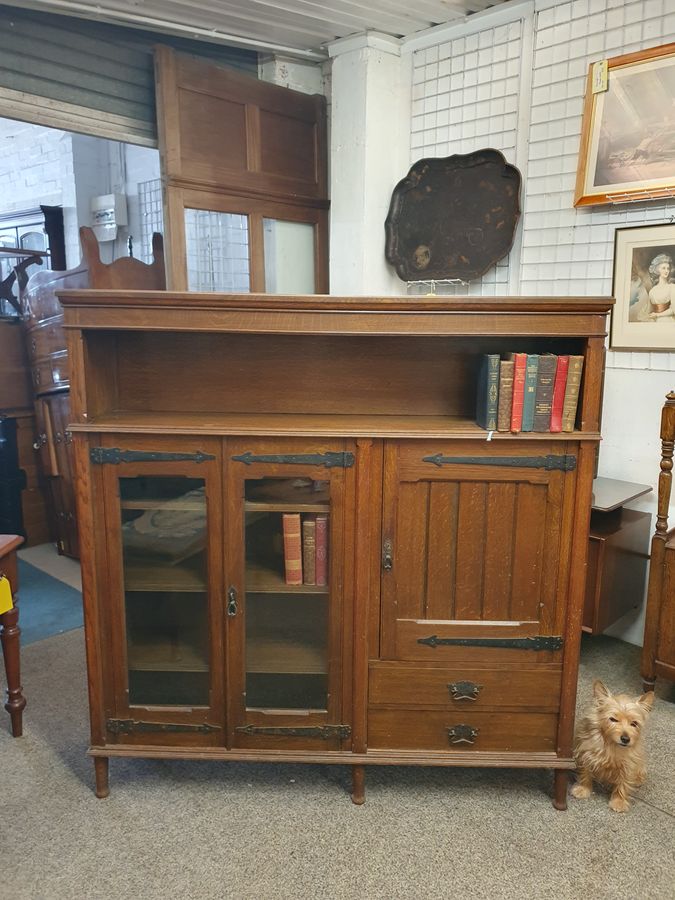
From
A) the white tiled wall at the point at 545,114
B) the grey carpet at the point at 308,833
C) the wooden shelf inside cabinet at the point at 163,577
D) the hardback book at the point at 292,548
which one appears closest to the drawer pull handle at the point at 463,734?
the grey carpet at the point at 308,833

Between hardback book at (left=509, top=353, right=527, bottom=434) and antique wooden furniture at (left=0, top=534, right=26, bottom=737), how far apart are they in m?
1.73

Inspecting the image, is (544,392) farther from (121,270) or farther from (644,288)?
(121,270)

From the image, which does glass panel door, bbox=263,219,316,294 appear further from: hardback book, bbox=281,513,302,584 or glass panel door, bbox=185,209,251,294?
hardback book, bbox=281,513,302,584

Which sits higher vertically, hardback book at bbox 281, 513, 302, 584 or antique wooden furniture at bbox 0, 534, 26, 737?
hardback book at bbox 281, 513, 302, 584

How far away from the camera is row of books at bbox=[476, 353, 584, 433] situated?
187cm

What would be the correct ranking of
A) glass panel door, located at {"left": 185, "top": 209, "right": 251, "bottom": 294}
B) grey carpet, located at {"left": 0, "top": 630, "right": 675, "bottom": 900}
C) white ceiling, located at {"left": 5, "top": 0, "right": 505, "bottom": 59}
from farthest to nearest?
1. glass panel door, located at {"left": 185, "top": 209, "right": 251, "bottom": 294}
2. white ceiling, located at {"left": 5, "top": 0, "right": 505, "bottom": 59}
3. grey carpet, located at {"left": 0, "top": 630, "right": 675, "bottom": 900}

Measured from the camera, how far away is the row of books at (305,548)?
1.99m

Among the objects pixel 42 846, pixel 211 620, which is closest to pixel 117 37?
pixel 211 620

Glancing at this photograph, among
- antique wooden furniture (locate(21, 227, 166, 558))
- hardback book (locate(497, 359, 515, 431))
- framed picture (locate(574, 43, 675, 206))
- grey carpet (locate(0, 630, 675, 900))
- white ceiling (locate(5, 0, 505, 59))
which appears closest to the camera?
grey carpet (locate(0, 630, 675, 900))

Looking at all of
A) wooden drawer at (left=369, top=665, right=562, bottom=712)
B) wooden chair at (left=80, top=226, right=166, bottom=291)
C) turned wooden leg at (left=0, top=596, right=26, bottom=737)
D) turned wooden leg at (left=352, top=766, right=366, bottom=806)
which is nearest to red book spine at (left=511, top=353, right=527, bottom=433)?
wooden drawer at (left=369, top=665, right=562, bottom=712)

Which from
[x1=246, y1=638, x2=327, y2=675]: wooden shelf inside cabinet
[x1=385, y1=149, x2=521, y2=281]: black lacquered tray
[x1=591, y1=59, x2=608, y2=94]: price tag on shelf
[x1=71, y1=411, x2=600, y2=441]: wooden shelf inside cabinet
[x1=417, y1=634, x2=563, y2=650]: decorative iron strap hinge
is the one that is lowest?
[x1=246, y1=638, x2=327, y2=675]: wooden shelf inside cabinet

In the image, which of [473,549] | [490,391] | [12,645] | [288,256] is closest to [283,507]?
[473,549]

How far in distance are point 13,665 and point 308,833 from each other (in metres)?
1.19

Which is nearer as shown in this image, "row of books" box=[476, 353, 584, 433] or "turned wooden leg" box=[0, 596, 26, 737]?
"row of books" box=[476, 353, 584, 433]
